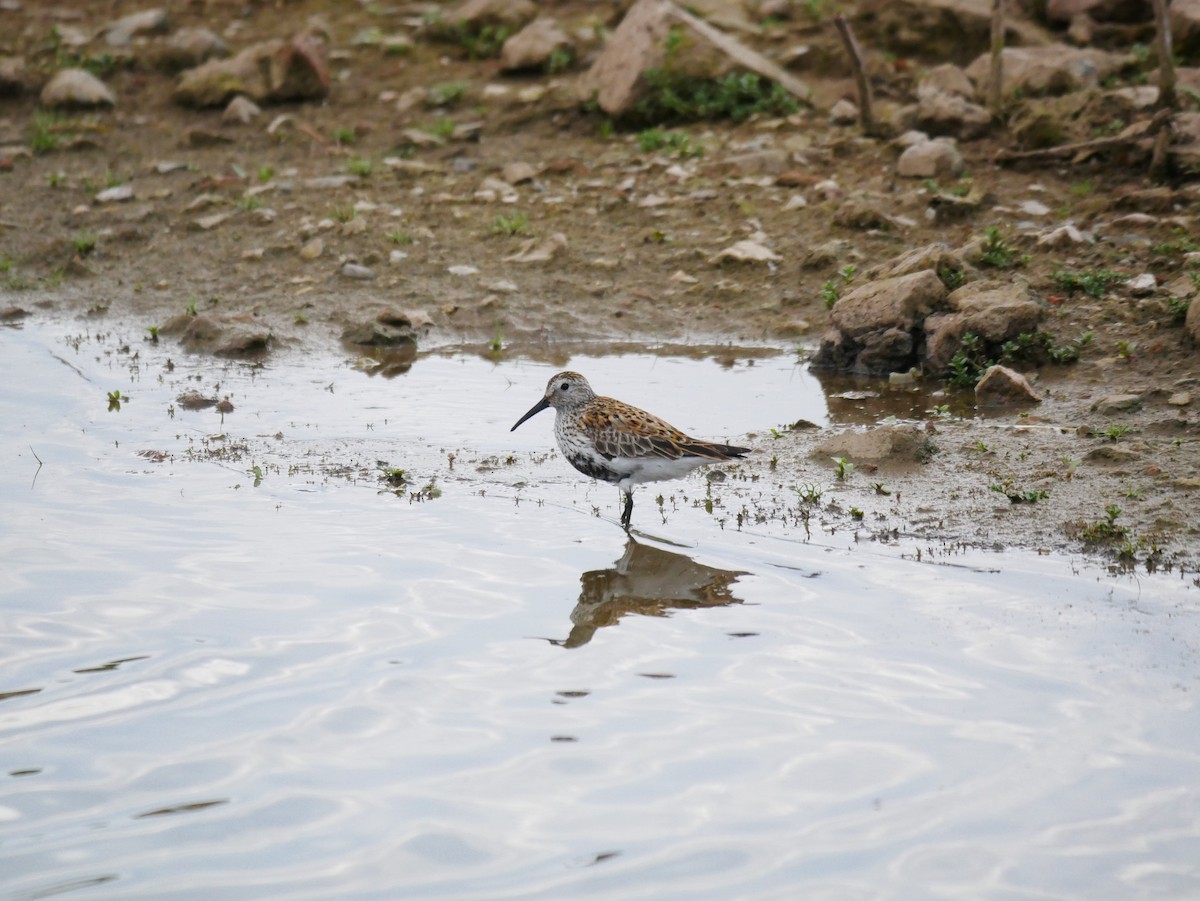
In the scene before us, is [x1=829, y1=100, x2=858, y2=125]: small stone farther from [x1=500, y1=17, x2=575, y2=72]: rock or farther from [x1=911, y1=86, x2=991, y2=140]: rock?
[x1=500, y1=17, x2=575, y2=72]: rock

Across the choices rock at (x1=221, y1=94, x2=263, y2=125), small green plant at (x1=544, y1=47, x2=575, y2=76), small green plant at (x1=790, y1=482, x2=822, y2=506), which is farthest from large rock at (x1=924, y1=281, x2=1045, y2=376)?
rock at (x1=221, y1=94, x2=263, y2=125)

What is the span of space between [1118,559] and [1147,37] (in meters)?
11.7

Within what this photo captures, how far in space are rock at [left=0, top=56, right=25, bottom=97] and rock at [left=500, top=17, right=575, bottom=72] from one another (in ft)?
23.9

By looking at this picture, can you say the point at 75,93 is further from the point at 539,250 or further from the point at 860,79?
the point at 860,79

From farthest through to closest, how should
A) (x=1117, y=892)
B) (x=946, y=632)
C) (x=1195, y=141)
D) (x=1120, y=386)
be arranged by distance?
(x=1195, y=141), (x=1120, y=386), (x=946, y=632), (x=1117, y=892)

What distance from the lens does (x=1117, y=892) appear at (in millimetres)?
5105

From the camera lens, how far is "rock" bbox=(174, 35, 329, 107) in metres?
18.9

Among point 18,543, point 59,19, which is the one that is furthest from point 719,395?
point 59,19

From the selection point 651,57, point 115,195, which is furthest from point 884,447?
point 115,195

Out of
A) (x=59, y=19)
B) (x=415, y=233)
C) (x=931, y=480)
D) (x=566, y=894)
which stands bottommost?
(x=566, y=894)

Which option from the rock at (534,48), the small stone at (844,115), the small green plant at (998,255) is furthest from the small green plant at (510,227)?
the small green plant at (998,255)

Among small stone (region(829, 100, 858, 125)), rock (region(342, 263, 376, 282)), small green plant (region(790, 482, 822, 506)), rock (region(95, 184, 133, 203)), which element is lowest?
small green plant (region(790, 482, 822, 506))

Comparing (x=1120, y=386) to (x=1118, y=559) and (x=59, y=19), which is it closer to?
(x=1118, y=559)

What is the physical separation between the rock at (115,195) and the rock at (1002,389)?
36.1 ft
